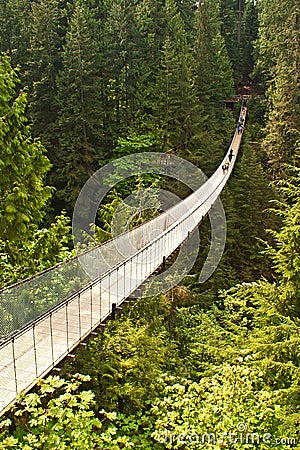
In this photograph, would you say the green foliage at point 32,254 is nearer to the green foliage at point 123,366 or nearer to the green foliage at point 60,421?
the green foliage at point 123,366

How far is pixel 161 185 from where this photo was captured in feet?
60.4

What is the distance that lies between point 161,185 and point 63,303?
12.7 meters

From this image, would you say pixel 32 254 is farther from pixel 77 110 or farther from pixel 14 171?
pixel 77 110

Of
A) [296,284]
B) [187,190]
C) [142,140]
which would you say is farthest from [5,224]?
[142,140]

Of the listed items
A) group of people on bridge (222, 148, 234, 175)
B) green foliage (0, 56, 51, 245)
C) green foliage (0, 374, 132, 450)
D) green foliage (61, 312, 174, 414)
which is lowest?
green foliage (61, 312, 174, 414)

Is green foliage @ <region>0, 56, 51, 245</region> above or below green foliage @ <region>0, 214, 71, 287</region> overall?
above

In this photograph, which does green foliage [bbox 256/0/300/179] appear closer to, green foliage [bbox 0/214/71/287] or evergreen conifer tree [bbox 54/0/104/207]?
evergreen conifer tree [bbox 54/0/104/207]

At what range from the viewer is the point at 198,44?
2611 centimetres

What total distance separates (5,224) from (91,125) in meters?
13.6

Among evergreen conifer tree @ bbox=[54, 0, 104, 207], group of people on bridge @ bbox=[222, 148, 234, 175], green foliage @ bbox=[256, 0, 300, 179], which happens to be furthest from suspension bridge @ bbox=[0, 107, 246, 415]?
green foliage @ bbox=[256, 0, 300, 179]

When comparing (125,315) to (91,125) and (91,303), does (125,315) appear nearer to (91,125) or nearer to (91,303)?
(91,303)

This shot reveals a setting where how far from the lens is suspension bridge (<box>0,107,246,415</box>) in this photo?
5320 millimetres

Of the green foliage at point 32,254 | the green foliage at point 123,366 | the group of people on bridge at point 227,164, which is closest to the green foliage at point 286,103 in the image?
the group of people on bridge at point 227,164

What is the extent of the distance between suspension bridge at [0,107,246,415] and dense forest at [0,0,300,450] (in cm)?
Result: 42
